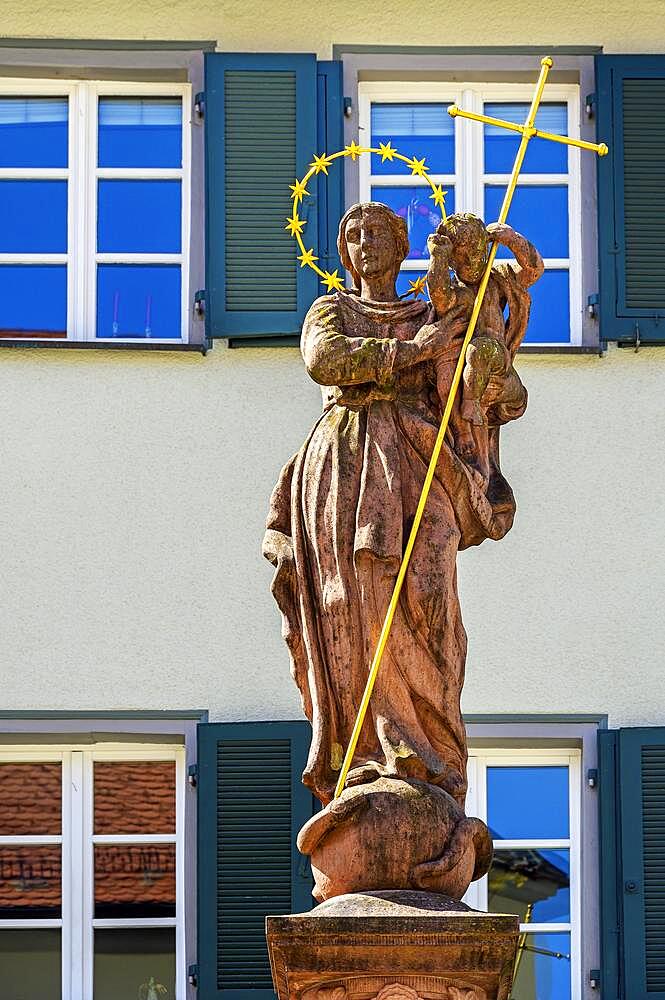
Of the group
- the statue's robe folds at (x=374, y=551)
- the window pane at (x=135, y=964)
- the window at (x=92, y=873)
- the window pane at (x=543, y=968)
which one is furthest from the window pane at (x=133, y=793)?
the statue's robe folds at (x=374, y=551)

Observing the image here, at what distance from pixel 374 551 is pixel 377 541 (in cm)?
4

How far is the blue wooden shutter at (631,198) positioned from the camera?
16.6 m

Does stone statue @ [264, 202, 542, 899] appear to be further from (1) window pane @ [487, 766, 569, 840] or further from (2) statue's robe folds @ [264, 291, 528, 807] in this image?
(1) window pane @ [487, 766, 569, 840]

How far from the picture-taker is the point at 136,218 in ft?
55.7

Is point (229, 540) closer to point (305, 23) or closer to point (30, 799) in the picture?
point (30, 799)

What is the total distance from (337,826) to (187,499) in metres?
5.36

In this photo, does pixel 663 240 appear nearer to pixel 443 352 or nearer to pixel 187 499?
pixel 187 499

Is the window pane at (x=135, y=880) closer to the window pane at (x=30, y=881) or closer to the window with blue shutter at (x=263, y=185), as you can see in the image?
the window pane at (x=30, y=881)

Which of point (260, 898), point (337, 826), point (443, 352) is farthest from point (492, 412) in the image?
point (260, 898)

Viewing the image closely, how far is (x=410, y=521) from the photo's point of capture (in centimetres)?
1137

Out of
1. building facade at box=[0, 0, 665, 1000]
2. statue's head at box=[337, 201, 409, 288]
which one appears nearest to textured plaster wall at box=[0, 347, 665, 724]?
building facade at box=[0, 0, 665, 1000]

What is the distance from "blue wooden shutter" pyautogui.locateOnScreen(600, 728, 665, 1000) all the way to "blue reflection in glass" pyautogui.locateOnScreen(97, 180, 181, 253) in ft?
10.6

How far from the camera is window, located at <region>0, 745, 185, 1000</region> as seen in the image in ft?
51.4

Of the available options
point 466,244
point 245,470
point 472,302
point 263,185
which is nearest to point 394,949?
point 472,302
